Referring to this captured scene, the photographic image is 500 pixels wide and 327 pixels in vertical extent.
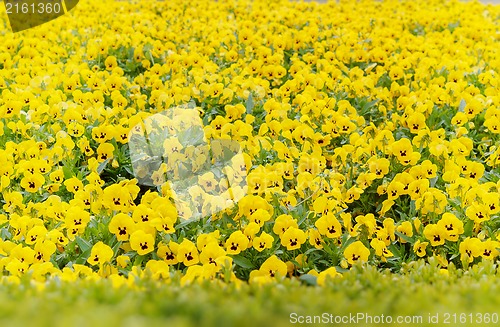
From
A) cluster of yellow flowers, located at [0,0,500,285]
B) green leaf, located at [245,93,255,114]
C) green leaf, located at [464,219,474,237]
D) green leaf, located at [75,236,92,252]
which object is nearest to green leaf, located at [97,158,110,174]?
cluster of yellow flowers, located at [0,0,500,285]

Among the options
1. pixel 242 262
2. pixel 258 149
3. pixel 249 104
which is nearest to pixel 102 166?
pixel 258 149

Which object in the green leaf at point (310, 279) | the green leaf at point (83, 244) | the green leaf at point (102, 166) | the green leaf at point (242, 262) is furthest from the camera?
the green leaf at point (102, 166)

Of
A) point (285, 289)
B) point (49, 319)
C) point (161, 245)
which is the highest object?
point (49, 319)

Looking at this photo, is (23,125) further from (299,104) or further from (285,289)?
(285,289)

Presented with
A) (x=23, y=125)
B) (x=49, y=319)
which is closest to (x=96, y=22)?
(x=23, y=125)

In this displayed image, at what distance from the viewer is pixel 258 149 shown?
425 centimetres

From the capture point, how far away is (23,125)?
4.54 metres

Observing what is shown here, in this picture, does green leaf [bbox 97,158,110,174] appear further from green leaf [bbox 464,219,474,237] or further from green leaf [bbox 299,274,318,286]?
green leaf [bbox 464,219,474,237]

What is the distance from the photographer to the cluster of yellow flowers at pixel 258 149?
321 cm

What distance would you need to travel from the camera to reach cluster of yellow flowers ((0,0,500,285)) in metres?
3.21

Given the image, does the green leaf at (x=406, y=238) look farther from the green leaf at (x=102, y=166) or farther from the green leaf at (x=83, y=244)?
the green leaf at (x=102, y=166)

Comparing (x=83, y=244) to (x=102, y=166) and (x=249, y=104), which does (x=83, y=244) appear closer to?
(x=102, y=166)

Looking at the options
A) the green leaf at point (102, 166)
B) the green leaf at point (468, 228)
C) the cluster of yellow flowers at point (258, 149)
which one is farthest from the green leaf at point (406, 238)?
the green leaf at point (102, 166)

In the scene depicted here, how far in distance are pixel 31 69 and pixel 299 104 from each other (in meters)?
2.60
